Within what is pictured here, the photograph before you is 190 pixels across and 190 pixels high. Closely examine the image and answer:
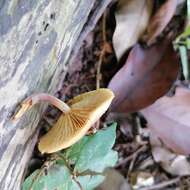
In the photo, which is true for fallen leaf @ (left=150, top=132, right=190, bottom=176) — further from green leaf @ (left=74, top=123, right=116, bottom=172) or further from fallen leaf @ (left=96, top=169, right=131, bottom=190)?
green leaf @ (left=74, top=123, right=116, bottom=172)

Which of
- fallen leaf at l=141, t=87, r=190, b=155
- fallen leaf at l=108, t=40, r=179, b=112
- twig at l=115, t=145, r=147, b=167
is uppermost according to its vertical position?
fallen leaf at l=108, t=40, r=179, b=112

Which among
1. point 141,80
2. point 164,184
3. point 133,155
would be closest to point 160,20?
point 141,80

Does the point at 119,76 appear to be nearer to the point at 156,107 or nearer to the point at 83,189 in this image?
the point at 156,107

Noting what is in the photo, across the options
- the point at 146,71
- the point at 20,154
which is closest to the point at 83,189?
the point at 20,154

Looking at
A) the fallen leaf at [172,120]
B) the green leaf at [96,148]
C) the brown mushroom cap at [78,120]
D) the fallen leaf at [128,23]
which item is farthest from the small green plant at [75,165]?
the fallen leaf at [128,23]

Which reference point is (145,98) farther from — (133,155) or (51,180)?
(51,180)

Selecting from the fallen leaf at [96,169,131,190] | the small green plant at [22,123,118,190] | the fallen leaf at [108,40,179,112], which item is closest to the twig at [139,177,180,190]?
the fallen leaf at [96,169,131,190]

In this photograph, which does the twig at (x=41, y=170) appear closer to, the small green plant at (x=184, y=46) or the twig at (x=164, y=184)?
the twig at (x=164, y=184)
